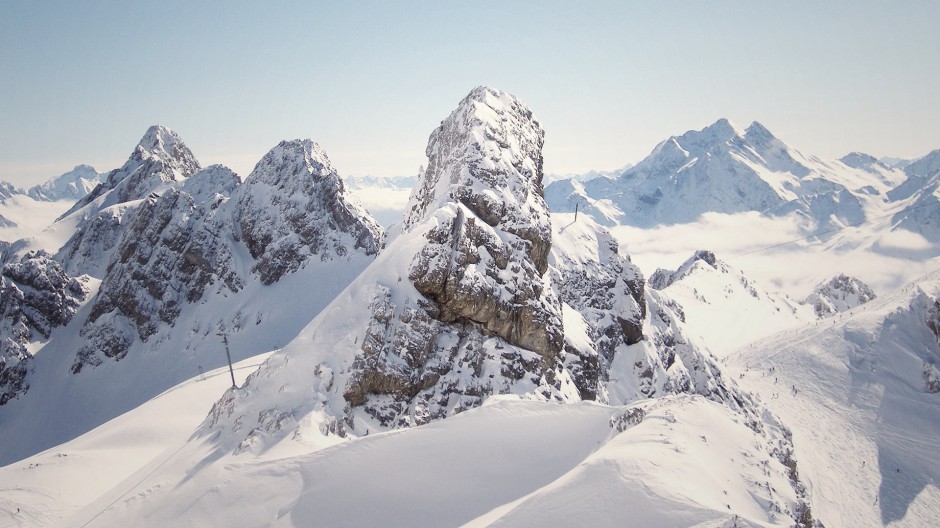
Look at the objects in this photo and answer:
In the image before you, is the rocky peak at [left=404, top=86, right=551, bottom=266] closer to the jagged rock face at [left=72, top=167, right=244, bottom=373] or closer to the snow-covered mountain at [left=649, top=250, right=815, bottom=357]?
the jagged rock face at [left=72, top=167, right=244, bottom=373]

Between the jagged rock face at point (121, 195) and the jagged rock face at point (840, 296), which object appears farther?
the jagged rock face at point (840, 296)

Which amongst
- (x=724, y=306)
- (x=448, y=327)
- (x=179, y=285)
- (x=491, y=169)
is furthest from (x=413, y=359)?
(x=724, y=306)

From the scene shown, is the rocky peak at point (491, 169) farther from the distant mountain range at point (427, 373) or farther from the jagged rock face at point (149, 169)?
the jagged rock face at point (149, 169)

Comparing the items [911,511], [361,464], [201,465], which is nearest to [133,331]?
[201,465]

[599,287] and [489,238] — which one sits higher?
[489,238]

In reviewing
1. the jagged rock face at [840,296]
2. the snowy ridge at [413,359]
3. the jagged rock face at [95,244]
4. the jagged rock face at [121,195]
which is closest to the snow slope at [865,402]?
the snowy ridge at [413,359]

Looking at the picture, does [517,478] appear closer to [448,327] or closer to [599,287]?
[448,327]

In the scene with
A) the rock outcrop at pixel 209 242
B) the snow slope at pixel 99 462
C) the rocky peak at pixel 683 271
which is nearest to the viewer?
the snow slope at pixel 99 462
